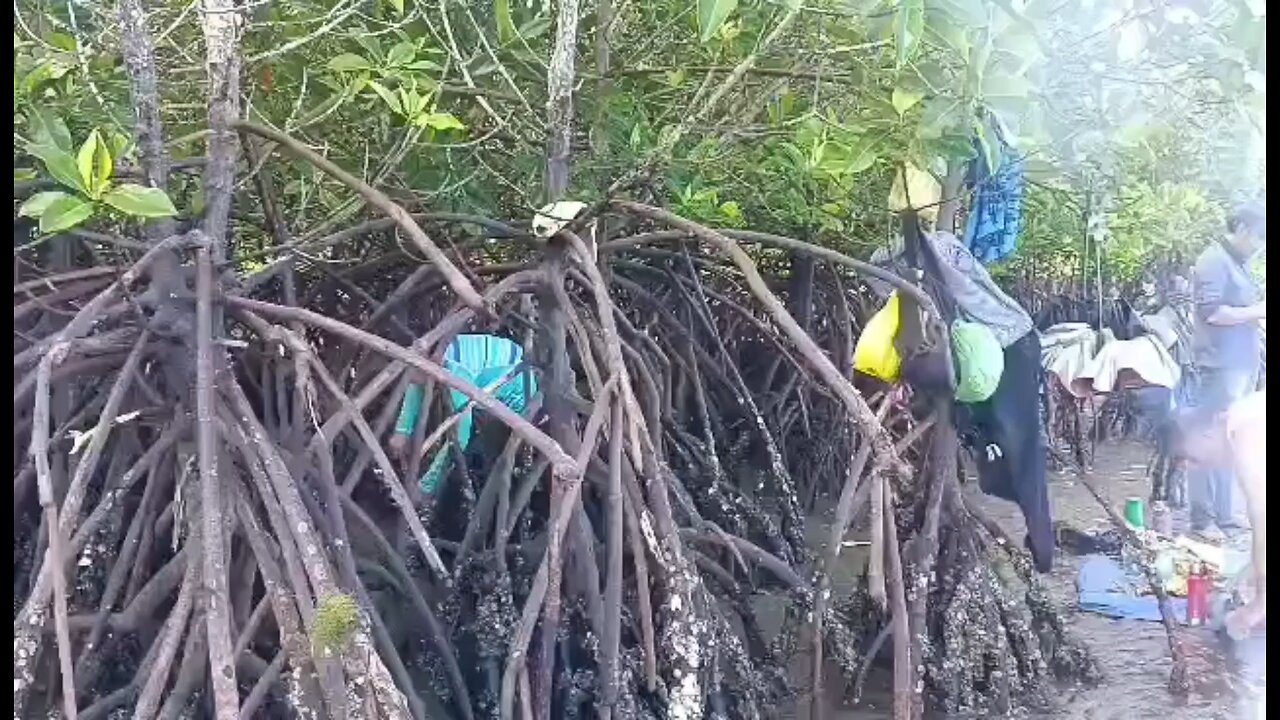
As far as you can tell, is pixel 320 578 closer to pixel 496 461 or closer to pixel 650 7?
pixel 496 461

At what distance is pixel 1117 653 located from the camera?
10.6 ft

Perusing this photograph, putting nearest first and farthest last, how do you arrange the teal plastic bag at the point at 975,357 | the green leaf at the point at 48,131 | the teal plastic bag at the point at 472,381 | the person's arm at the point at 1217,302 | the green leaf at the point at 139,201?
the green leaf at the point at 139,201 < the person's arm at the point at 1217,302 < the green leaf at the point at 48,131 < the teal plastic bag at the point at 975,357 < the teal plastic bag at the point at 472,381

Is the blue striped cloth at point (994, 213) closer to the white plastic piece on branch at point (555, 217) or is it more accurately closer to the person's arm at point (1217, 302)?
the person's arm at point (1217, 302)

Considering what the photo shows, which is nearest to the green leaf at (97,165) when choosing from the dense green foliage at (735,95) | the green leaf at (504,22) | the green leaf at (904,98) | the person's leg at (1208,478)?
the dense green foliage at (735,95)

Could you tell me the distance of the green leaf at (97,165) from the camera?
61.7 inches

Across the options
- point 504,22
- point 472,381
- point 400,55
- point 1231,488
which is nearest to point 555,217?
point 400,55

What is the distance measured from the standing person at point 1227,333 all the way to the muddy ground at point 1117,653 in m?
0.38

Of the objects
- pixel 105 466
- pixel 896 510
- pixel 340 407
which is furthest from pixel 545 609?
pixel 896 510

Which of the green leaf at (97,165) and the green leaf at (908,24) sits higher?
the green leaf at (908,24)

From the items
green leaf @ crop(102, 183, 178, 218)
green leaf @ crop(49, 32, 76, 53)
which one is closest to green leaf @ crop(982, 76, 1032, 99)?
green leaf @ crop(102, 183, 178, 218)

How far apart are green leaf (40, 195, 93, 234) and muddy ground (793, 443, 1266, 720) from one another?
1813 mm

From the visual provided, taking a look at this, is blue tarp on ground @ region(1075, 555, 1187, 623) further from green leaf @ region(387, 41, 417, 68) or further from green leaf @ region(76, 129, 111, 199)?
green leaf @ region(76, 129, 111, 199)

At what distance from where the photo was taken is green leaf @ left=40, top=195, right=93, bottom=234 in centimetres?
156

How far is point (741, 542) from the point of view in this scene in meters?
2.70
